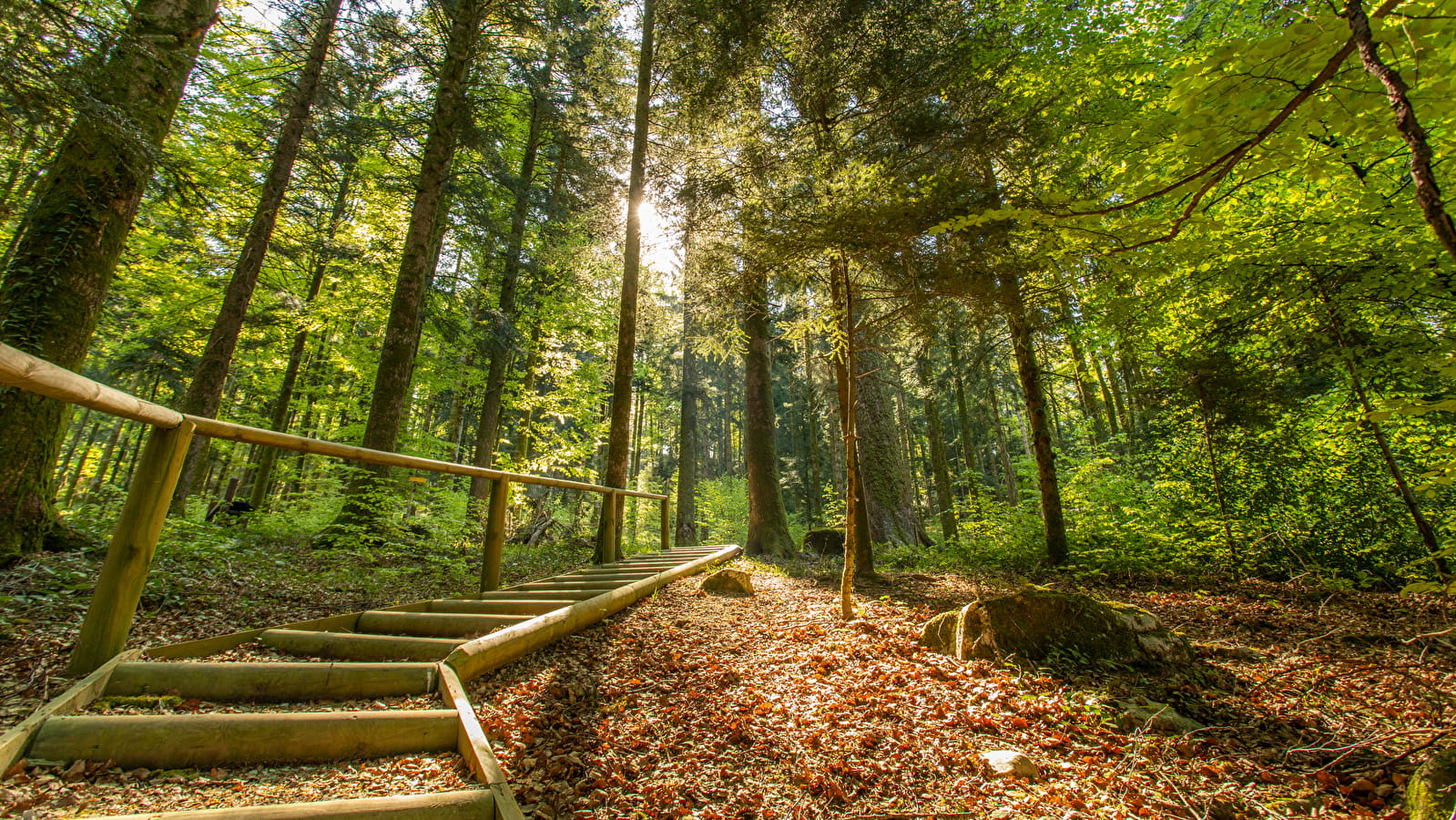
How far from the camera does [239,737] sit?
184cm

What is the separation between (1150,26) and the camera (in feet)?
23.9

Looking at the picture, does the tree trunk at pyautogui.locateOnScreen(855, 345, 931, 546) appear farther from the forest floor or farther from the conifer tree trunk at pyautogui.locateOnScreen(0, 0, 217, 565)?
the conifer tree trunk at pyautogui.locateOnScreen(0, 0, 217, 565)

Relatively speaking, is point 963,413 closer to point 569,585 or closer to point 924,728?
point 569,585

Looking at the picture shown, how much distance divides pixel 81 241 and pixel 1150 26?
41.7ft

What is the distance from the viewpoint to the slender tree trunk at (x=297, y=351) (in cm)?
1079

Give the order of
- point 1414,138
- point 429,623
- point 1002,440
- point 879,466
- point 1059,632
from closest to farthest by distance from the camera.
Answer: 1. point 1414,138
2. point 429,623
3. point 1059,632
4. point 879,466
5. point 1002,440

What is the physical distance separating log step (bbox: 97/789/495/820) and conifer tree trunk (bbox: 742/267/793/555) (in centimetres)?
848

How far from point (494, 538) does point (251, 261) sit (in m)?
7.73

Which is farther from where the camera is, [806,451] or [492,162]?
[806,451]

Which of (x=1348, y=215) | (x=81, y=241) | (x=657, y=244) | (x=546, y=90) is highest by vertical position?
(x=546, y=90)

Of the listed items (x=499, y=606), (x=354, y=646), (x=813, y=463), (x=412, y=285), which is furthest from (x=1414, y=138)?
(x=813, y=463)

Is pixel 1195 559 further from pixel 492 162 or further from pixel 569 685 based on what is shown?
pixel 492 162

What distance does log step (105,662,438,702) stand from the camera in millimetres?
2139

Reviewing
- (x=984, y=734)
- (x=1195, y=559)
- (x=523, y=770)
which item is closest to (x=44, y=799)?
(x=523, y=770)
